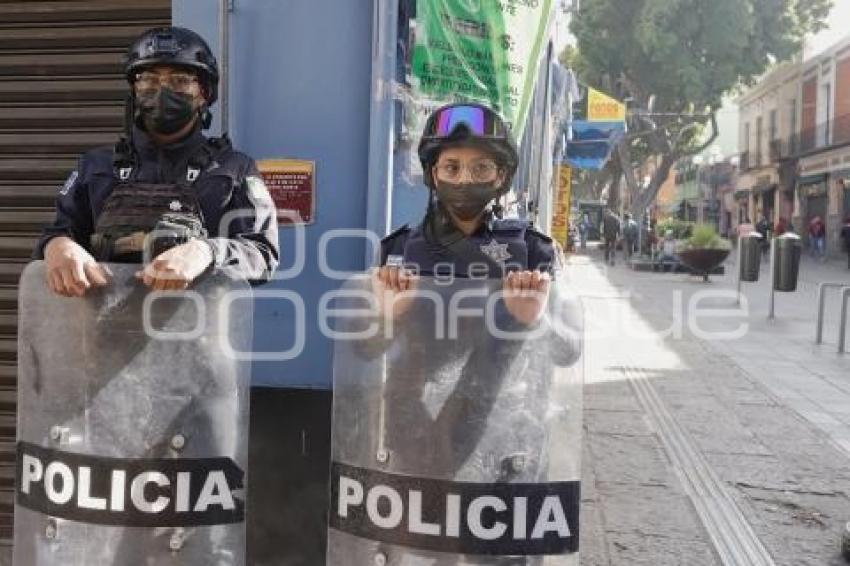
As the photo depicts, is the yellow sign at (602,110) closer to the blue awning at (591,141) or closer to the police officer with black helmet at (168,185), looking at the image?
the blue awning at (591,141)

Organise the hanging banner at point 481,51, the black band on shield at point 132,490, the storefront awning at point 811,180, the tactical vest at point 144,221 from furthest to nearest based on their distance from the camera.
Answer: the storefront awning at point 811,180 → the hanging banner at point 481,51 → the tactical vest at point 144,221 → the black band on shield at point 132,490

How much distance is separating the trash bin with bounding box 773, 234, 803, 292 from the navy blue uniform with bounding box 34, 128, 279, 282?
9981mm

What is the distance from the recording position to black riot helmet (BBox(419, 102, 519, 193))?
8.70 feet

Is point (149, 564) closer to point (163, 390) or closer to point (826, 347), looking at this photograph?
point (163, 390)

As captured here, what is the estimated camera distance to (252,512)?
3.60m

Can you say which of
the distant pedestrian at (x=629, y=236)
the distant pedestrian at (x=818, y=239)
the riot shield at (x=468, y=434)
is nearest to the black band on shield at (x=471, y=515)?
the riot shield at (x=468, y=434)

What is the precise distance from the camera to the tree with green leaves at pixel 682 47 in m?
29.1

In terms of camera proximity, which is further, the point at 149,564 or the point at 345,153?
the point at 345,153

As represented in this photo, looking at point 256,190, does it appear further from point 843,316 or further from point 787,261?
point 787,261

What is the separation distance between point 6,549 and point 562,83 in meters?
5.71

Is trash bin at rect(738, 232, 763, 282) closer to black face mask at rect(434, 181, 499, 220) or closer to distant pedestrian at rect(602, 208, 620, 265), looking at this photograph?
distant pedestrian at rect(602, 208, 620, 265)

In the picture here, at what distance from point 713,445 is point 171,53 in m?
4.52

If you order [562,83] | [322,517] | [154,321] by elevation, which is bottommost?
[322,517]

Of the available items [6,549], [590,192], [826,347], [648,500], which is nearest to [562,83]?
[648,500]
